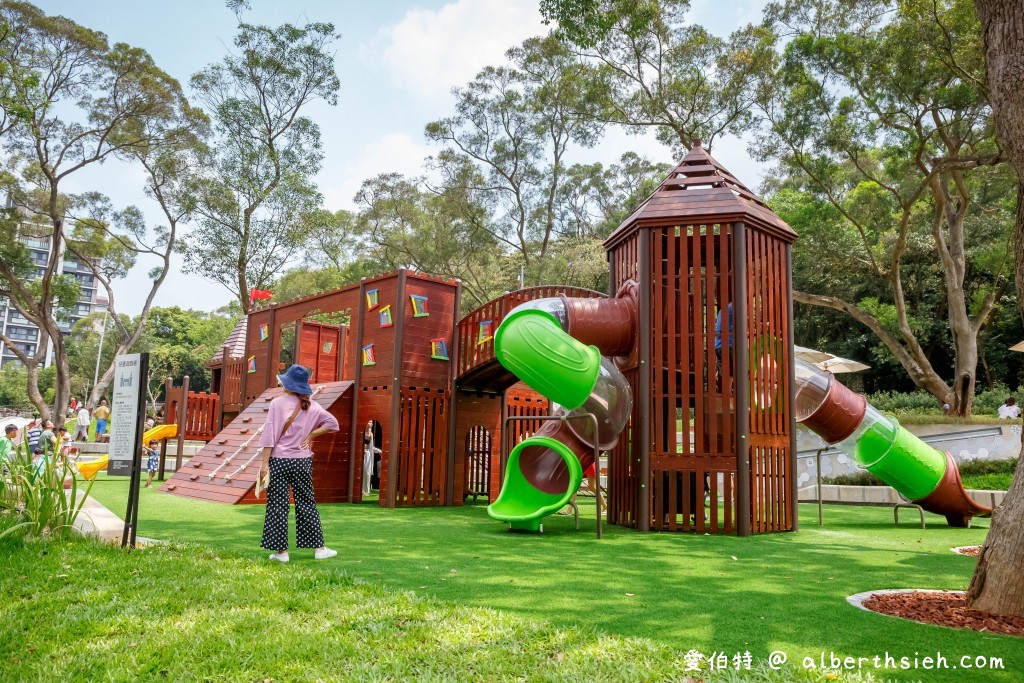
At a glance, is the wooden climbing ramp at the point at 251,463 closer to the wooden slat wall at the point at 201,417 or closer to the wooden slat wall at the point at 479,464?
the wooden slat wall at the point at 479,464

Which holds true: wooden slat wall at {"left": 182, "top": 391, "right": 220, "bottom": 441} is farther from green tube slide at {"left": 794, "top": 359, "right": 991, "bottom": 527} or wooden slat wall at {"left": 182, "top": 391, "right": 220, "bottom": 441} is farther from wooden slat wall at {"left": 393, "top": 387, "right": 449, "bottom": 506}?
green tube slide at {"left": 794, "top": 359, "right": 991, "bottom": 527}

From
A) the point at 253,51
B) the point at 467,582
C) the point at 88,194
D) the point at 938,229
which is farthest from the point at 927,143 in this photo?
the point at 88,194

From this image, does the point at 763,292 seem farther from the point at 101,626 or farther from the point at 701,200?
the point at 101,626

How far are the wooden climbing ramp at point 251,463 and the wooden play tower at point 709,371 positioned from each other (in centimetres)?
521

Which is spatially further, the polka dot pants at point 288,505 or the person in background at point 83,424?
the person in background at point 83,424

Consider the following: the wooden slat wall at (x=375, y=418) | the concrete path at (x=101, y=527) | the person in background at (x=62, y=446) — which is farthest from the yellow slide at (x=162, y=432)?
the concrete path at (x=101, y=527)

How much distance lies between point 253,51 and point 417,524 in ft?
79.1

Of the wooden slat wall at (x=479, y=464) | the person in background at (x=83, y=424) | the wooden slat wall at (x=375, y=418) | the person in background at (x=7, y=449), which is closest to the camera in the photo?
the person in background at (x=7, y=449)

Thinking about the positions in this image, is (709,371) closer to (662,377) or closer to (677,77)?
(662,377)

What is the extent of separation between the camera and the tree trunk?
12.9 ft

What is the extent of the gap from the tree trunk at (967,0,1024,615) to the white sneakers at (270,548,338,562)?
4.60 metres

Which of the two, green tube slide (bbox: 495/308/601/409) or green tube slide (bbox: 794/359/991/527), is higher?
green tube slide (bbox: 495/308/601/409)

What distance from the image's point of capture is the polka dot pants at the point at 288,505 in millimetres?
5668

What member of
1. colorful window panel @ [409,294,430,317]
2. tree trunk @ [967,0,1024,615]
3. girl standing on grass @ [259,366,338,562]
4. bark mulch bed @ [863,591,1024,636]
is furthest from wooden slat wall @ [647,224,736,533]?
colorful window panel @ [409,294,430,317]
